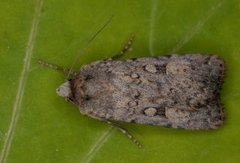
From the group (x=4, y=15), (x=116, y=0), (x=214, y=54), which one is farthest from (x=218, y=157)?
(x=4, y=15)

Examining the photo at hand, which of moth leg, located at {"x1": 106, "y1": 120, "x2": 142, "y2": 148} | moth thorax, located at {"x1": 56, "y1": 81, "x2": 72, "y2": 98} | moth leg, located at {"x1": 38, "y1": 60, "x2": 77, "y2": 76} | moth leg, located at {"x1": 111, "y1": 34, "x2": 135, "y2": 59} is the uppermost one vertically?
moth leg, located at {"x1": 111, "y1": 34, "x2": 135, "y2": 59}

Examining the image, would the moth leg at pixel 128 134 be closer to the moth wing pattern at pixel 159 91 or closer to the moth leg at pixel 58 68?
the moth wing pattern at pixel 159 91

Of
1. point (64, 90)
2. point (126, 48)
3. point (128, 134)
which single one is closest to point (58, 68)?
point (64, 90)

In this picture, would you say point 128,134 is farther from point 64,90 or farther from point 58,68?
point 58,68

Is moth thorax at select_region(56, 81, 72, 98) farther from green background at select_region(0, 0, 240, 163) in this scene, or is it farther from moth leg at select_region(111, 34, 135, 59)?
moth leg at select_region(111, 34, 135, 59)

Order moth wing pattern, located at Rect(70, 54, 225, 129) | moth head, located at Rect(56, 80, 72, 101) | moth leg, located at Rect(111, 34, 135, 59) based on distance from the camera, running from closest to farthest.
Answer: moth wing pattern, located at Rect(70, 54, 225, 129) → moth head, located at Rect(56, 80, 72, 101) → moth leg, located at Rect(111, 34, 135, 59)

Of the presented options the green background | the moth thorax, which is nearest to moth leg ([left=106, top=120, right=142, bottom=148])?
the green background

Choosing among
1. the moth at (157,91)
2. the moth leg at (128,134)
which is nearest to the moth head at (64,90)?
the moth at (157,91)
